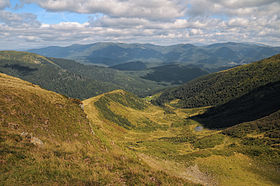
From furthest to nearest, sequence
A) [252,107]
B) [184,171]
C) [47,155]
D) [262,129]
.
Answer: [252,107] → [262,129] → [184,171] → [47,155]

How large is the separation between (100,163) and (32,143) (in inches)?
427

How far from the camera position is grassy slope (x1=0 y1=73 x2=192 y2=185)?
1768 cm

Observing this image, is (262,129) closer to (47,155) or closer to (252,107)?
(252,107)

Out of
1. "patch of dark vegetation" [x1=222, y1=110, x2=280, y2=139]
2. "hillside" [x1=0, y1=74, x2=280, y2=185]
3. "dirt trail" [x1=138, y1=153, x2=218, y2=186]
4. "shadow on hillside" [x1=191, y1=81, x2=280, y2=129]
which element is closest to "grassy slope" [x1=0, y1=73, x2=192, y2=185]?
"hillside" [x1=0, y1=74, x2=280, y2=185]

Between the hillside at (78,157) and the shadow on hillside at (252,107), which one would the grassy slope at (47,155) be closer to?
the hillside at (78,157)

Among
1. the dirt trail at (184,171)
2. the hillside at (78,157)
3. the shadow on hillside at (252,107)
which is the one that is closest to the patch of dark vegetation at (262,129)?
the hillside at (78,157)

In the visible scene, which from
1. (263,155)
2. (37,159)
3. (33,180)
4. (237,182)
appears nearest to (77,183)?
(33,180)

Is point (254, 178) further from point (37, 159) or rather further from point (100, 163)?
point (37, 159)

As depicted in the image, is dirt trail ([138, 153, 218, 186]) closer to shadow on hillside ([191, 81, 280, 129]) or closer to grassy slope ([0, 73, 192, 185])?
grassy slope ([0, 73, 192, 185])

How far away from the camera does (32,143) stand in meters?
24.5

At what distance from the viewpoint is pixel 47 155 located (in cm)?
2202

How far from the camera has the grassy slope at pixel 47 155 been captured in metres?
17.7

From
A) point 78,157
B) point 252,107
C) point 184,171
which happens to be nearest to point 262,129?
point 184,171

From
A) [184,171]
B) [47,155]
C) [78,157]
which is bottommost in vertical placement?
[184,171]
